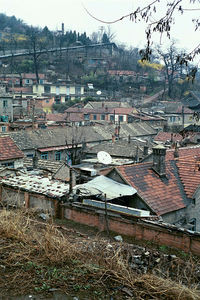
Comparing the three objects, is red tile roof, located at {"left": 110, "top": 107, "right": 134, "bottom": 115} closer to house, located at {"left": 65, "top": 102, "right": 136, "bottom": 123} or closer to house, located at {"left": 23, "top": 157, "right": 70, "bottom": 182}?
house, located at {"left": 65, "top": 102, "right": 136, "bottom": 123}

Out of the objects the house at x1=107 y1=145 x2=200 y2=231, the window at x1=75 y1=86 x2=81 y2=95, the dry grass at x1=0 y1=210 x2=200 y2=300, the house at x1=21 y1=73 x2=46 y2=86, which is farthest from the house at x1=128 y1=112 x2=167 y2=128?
the dry grass at x1=0 y1=210 x2=200 y2=300

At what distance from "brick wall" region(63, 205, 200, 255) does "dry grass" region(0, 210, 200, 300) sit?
14.7 ft

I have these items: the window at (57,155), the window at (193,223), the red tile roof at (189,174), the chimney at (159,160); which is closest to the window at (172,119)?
the window at (57,155)

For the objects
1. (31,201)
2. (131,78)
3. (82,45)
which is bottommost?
(31,201)

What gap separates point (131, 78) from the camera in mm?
74750

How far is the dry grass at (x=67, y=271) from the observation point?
16.8 feet

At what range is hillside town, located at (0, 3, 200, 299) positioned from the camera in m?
12.6

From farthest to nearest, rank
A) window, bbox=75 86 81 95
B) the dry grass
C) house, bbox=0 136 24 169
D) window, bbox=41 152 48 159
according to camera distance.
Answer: window, bbox=75 86 81 95, window, bbox=41 152 48 159, house, bbox=0 136 24 169, the dry grass

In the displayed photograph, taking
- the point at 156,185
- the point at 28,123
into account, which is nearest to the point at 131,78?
the point at 28,123

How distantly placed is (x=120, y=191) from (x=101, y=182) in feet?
3.81

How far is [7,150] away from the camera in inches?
855

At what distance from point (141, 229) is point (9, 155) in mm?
12680

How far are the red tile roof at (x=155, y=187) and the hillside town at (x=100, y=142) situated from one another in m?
0.06

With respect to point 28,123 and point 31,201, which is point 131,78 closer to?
point 28,123
